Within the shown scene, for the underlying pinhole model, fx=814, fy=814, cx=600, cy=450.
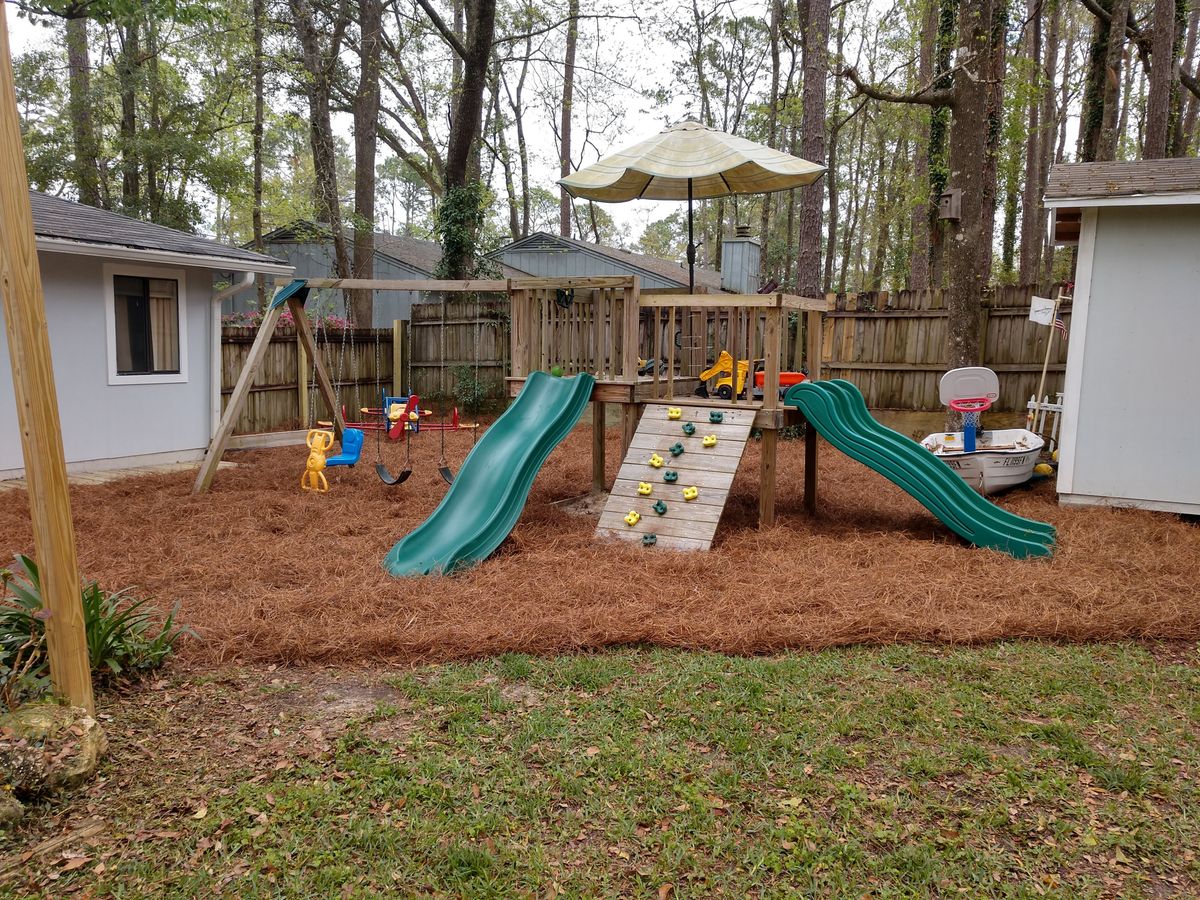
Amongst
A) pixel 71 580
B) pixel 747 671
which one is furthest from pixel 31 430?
pixel 747 671

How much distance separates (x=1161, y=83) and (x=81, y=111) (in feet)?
67.3

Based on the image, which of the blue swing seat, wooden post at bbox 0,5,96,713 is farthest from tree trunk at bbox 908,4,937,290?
wooden post at bbox 0,5,96,713

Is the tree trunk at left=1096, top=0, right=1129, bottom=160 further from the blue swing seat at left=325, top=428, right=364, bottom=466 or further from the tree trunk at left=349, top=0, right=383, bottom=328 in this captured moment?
the tree trunk at left=349, top=0, right=383, bottom=328

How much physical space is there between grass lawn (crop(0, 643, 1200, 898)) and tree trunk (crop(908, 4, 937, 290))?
1350cm

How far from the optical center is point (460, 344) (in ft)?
46.6

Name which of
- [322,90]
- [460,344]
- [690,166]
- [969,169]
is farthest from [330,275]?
[690,166]

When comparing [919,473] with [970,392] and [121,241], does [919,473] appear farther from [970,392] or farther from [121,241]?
[121,241]

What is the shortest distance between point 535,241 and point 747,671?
1998cm

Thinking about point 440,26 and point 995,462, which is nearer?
point 995,462

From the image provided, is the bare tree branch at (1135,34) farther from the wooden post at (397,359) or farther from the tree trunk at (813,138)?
the wooden post at (397,359)

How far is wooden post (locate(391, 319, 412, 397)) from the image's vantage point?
46.6ft

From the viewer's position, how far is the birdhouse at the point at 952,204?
372 inches

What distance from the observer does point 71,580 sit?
9.70ft

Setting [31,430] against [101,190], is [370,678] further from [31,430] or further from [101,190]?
[101,190]
